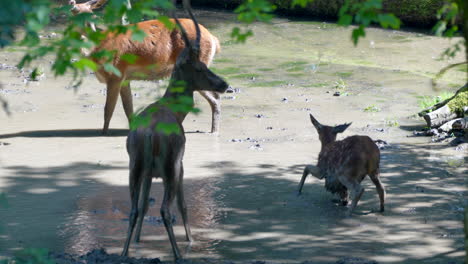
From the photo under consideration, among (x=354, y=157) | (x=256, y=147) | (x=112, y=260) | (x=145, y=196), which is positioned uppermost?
(x=354, y=157)

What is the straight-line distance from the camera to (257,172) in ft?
28.8

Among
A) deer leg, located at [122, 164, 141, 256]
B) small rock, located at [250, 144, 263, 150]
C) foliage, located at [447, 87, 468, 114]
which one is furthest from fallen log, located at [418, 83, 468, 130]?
deer leg, located at [122, 164, 141, 256]

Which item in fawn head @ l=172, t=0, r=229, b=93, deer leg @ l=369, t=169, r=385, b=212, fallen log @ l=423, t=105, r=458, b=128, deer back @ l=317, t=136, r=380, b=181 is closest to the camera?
fawn head @ l=172, t=0, r=229, b=93

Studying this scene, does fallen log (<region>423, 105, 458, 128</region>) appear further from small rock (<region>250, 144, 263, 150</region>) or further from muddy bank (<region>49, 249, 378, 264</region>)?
muddy bank (<region>49, 249, 378, 264</region>)

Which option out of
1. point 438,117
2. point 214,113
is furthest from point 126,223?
point 438,117

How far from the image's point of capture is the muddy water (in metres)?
6.41

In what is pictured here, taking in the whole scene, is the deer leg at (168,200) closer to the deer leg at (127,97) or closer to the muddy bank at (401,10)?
the deer leg at (127,97)

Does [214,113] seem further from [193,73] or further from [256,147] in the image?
[193,73]

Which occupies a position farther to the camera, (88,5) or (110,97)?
(88,5)

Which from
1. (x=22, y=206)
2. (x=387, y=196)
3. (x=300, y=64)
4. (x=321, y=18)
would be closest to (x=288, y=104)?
(x=300, y=64)

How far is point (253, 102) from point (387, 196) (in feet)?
17.1

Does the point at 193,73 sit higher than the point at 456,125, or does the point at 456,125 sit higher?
the point at 193,73

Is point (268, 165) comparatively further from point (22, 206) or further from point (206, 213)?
point (22, 206)

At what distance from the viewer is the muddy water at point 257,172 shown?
6.41 metres
